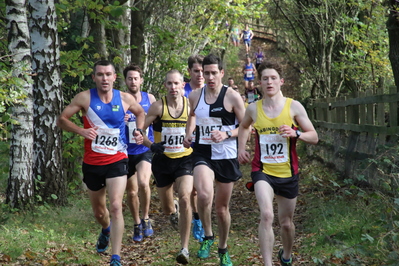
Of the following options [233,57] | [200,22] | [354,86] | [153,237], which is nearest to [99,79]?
[153,237]

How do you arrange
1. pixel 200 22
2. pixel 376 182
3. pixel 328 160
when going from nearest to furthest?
pixel 376 182, pixel 328 160, pixel 200 22

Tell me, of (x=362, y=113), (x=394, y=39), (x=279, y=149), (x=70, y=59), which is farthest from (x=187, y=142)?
(x=362, y=113)

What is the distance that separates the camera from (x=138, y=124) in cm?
758

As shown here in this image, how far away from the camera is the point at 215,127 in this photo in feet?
22.8

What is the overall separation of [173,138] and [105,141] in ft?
4.39

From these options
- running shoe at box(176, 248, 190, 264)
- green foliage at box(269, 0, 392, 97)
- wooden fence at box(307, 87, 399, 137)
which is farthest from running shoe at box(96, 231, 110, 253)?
green foliage at box(269, 0, 392, 97)

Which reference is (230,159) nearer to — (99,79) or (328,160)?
(99,79)

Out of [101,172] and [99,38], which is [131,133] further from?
[99,38]

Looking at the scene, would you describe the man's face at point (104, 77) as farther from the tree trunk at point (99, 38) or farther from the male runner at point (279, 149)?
the tree trunk at point (99, 38)

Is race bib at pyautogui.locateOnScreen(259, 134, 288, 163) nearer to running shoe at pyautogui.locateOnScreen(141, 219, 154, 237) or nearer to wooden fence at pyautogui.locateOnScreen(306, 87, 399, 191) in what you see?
wooden fence at pyautogui.locateOnScreen(306, 87, 399, 191)

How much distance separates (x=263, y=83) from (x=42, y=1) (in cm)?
444

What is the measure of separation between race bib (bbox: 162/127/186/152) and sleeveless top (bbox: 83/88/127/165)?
1108mm

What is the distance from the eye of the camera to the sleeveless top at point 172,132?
787 cm

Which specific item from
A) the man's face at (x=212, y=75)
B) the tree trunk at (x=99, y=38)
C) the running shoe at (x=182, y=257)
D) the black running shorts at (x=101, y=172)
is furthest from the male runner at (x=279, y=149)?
the tree trunk at (x=99, y=38)
